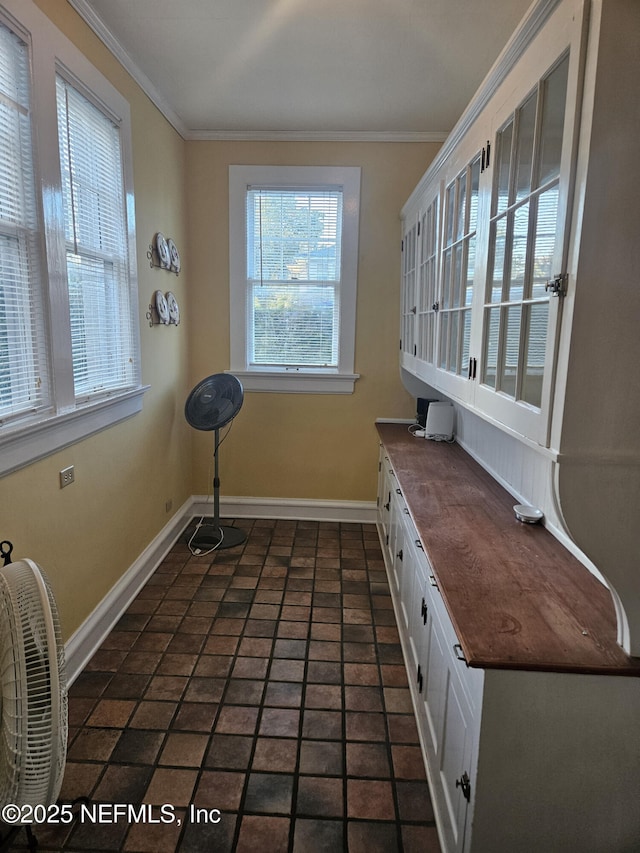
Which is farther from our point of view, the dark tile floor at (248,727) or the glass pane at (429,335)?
the glass pane at (429,335)

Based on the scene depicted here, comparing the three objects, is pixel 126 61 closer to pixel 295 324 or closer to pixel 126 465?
pixel 295 324

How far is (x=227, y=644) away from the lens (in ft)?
8.32

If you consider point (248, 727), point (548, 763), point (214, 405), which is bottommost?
point (248, 727)

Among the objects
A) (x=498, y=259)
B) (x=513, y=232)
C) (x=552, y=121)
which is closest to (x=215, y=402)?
(x=498, y=259)

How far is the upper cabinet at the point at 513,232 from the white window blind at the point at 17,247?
1.64m

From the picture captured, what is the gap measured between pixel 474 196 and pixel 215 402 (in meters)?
2.11

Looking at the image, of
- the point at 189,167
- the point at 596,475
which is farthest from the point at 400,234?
the point at 596,475

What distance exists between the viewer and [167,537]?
3580mm

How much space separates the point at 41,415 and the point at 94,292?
75cm

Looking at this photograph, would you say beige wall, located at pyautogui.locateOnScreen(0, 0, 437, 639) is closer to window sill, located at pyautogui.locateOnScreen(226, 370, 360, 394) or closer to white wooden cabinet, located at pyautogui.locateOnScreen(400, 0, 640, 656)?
window sill, located at pyautogui.locateOnScreen(226, 370, 360, 394)

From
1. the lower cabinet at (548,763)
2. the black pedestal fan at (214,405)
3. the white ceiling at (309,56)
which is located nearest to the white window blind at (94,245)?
the white ceiling at (309,56)

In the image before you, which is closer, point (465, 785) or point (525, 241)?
point (465, 785)

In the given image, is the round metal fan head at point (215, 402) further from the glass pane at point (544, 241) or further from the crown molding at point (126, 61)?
the glass pane at point (544, 241)

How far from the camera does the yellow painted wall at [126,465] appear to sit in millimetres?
2033
